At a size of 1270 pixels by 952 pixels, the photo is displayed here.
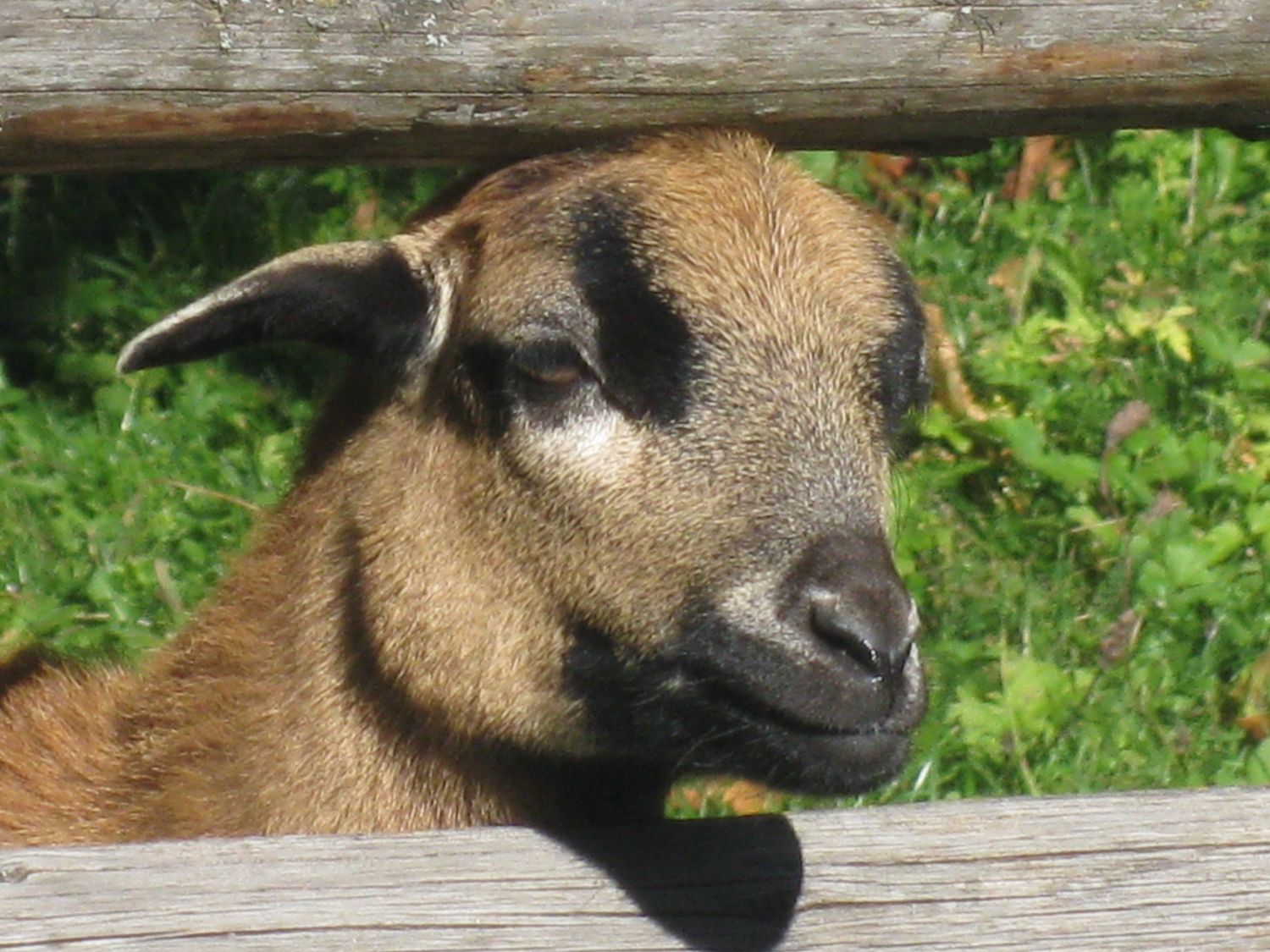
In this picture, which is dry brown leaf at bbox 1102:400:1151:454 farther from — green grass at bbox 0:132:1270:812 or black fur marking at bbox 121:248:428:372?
black fur marking at bbox 121:248:428:372

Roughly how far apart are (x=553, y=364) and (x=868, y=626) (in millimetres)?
709

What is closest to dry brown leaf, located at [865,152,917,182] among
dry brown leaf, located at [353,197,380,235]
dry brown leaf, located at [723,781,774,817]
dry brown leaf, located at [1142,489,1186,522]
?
dry brown leaf, located at [353,197,380,235]

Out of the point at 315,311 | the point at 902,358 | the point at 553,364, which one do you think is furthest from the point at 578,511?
the point at 902,358

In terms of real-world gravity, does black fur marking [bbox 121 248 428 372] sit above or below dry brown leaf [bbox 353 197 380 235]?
above

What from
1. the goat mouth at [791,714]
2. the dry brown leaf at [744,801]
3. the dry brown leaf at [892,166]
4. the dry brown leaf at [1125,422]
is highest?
the goat mouth at [791,714]

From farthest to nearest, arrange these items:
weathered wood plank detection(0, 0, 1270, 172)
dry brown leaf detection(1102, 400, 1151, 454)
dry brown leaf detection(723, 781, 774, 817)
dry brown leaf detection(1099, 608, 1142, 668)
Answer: dry brown leaf detection(1102, 400, 1151, 454) → dry brown leaf detection(1099, 608, 1142, 668) → dry brown leaf detection(723, 781, 774, 817) → weathered wood plank detection(0, 0, 1270, 172)

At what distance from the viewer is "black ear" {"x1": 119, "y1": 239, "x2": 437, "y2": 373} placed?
12.1 ft

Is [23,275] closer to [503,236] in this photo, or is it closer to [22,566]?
[22,566]

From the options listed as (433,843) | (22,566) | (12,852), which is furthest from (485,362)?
(22,566)

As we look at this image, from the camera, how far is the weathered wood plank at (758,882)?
3.12 m

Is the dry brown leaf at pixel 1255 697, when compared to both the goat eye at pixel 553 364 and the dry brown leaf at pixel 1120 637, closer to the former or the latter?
the dry brown leaf at pixel 1120 637

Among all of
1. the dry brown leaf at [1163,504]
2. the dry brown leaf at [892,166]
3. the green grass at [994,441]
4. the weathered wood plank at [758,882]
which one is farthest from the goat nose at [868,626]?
the dry brown leaf at [892,166]

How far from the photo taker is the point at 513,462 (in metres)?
3.89

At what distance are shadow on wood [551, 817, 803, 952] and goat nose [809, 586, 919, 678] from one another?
286mm
